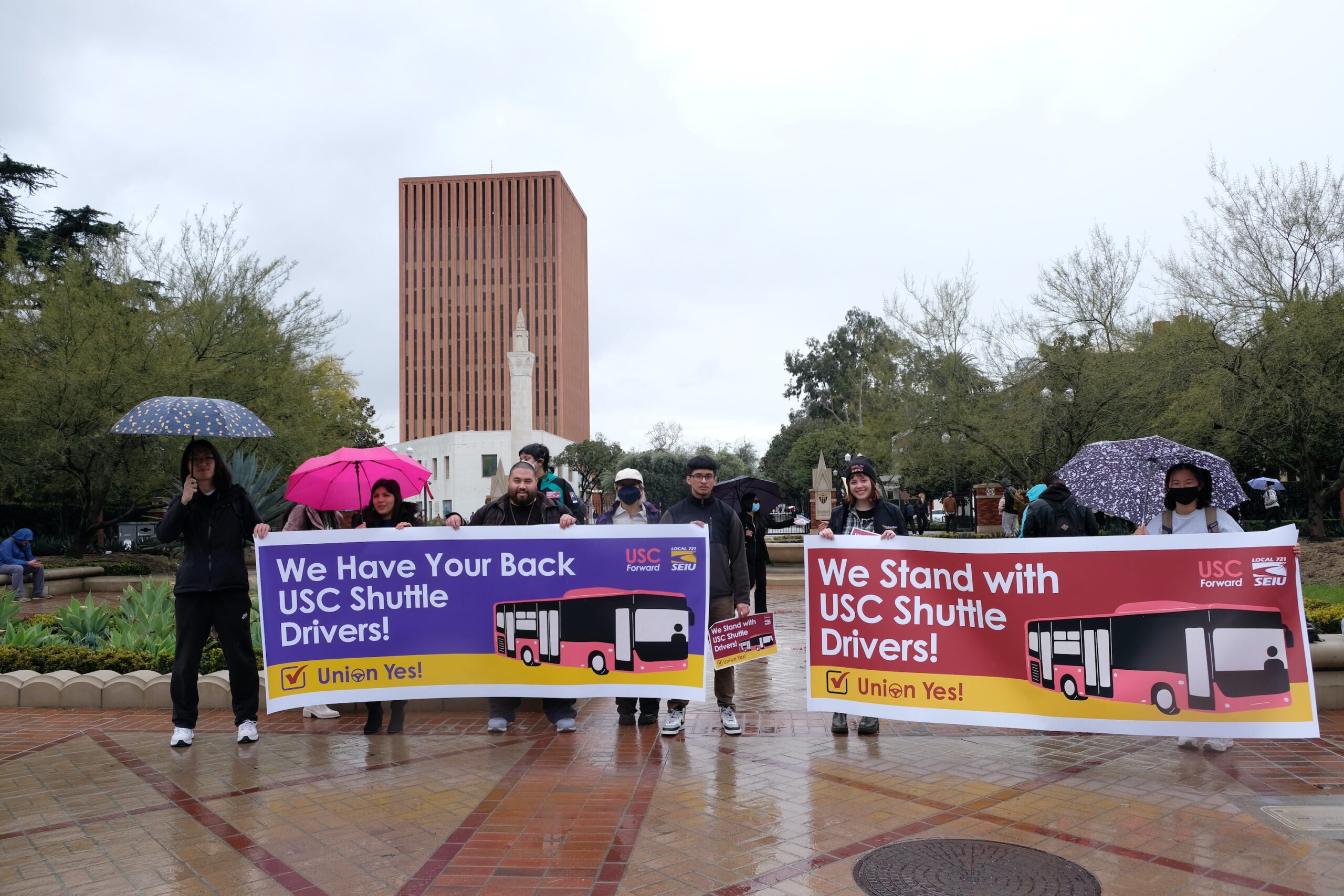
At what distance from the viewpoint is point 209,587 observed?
5.96 metres

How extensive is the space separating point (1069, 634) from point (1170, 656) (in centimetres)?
53

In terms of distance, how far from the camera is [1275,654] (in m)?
5.09

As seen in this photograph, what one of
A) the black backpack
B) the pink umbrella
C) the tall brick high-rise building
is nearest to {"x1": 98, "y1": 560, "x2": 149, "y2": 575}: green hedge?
the pink umbrella

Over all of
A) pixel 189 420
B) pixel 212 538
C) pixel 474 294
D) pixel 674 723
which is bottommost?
pixel 674 723

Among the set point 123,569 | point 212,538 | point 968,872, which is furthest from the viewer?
point 123,569

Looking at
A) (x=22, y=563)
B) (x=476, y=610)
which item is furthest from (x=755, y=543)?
(x=22, y=563)

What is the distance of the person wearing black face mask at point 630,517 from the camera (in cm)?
645

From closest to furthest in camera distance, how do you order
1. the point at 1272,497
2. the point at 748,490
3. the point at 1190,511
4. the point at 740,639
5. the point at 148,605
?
the point at 1190,511 → the point at 740,639 → the point at 148,605 → the point at 748,490 → the point at 1272,497

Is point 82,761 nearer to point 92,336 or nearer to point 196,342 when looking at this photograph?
point 92,336

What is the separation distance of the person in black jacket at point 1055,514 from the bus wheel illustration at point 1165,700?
2495 mm

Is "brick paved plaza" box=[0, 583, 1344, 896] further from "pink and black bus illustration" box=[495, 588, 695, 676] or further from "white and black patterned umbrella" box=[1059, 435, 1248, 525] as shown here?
"white and black patterned umbrella" box=[1059, 435, 1248, 525]

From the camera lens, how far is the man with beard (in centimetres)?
632

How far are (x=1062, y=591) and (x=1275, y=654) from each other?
1.13 metres

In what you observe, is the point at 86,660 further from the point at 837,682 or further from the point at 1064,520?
the point at 1064,520
